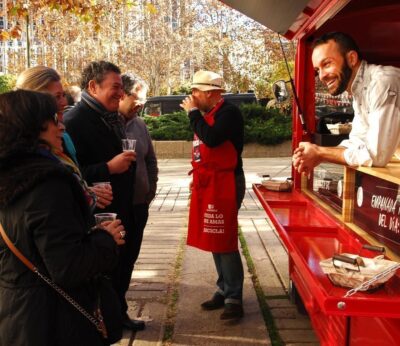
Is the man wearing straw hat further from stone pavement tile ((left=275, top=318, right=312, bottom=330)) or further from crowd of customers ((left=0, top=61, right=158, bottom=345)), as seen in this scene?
crowd of customers ((left=0, top=61, right=158, bottom=345))

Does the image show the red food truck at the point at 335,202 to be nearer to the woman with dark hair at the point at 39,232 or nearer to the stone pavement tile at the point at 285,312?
the stone pavement tile at the point at 285,312

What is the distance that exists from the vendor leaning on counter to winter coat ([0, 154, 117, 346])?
4.20 feet

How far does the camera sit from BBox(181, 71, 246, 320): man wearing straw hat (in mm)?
4094

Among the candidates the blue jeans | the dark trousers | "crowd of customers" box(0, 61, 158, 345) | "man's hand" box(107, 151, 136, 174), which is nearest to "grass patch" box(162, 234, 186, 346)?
the dark trousers

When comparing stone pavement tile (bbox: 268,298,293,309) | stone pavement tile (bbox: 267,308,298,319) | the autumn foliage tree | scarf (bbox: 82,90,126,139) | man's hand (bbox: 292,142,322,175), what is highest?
the autumn foliage tree

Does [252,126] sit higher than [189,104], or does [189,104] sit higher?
[189,104]

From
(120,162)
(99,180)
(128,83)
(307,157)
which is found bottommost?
(99,180)

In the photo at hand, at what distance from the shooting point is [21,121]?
196cm

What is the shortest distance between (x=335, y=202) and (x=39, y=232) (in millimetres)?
2063

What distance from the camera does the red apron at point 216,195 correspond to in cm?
414

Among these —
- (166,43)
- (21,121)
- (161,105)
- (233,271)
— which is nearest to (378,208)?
(21,121)

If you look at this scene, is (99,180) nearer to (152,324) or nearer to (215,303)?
(152,324)

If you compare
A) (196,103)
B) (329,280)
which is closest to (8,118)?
(329,280)

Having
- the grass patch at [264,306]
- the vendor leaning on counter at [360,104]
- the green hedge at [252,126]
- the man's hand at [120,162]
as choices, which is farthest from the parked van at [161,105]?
the vendor leaning on counter at [360,104]
